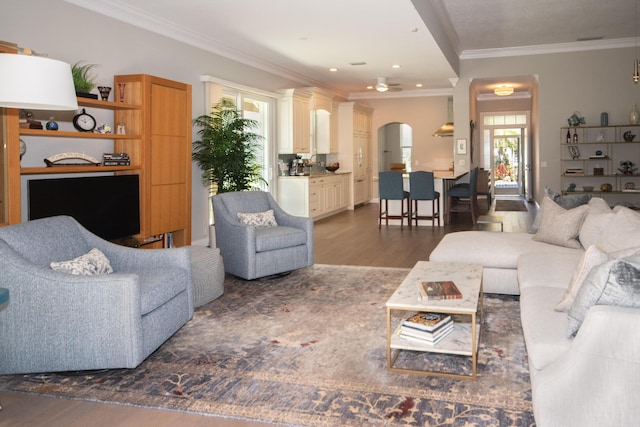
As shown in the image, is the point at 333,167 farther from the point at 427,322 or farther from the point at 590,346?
the point at 590,346

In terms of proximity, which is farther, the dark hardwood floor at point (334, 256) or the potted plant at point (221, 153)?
the potted plant at point (221, 153)

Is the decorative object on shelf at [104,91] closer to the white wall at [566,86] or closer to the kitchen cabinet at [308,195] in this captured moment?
the kitchen cabinet at [308,195]

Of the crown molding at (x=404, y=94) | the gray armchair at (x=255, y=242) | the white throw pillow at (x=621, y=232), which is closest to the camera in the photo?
the white throw pillow at (x=621, y=232)

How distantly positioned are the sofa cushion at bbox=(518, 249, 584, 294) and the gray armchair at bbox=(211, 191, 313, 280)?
219 centimetres

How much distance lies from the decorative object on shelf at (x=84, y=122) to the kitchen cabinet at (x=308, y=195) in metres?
5.05

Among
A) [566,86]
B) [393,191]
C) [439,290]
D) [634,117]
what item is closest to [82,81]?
[439,290]

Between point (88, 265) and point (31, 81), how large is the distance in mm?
1163

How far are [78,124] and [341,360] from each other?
3387 mm

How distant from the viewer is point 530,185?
15.1m

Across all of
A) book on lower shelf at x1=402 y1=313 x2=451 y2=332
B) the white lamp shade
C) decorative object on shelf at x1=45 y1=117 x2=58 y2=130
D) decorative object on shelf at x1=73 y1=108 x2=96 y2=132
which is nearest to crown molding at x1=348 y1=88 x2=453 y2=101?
decorative object on shelf at x1=73 y1=108 x2=96 y2=132

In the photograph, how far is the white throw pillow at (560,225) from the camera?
4.61 meters

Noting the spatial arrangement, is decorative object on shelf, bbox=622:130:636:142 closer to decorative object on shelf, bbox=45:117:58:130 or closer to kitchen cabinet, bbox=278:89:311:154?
kitchen cabinet, bbox=278:89:311:154

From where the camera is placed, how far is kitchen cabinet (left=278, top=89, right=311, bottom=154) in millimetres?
9977

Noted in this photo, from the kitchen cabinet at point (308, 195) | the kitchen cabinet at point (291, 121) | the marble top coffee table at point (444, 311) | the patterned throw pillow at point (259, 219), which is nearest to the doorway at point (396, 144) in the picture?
the kitchen cabinet at point (308, 195)
